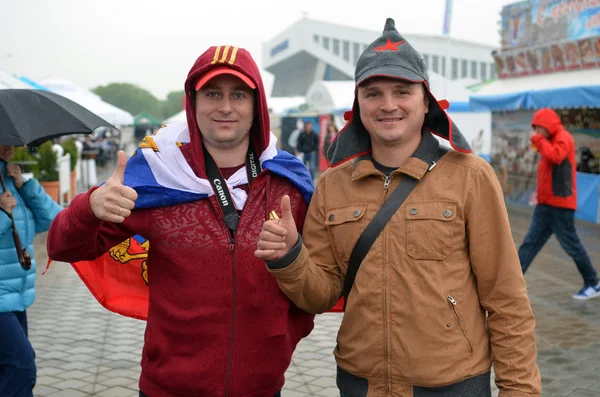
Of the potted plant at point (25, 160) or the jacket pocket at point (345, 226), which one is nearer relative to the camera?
the jacket pocket at point (345, 226)

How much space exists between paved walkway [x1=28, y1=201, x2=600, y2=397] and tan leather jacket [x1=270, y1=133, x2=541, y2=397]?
2466 millimetres

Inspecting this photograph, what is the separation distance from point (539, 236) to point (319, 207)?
217 inches

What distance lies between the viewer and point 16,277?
161 inches

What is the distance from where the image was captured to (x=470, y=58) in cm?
8106

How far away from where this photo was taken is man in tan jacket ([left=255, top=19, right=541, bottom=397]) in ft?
7.78

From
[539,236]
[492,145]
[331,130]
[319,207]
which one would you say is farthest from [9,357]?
[331,130]

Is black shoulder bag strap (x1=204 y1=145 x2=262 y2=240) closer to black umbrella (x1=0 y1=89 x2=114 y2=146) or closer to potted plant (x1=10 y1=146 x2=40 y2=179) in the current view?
black umbrella (x1=0 y1=89 x2=114 y2=146)

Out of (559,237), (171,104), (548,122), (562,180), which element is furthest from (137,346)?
(171,104)

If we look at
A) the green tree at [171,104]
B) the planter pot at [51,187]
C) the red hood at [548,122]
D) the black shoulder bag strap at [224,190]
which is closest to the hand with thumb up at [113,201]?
the black shoulder bag strap at [224,190]

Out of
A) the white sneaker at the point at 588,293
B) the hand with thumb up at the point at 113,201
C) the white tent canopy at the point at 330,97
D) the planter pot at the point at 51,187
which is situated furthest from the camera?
the white tent canopy at the point at 330,97

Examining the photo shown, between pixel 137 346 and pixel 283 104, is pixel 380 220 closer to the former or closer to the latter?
pixel 137 346

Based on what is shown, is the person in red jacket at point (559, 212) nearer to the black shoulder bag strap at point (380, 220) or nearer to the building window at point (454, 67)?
the black shoulder bag strap at point (380, 220)

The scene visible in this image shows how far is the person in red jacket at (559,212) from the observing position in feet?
23.8

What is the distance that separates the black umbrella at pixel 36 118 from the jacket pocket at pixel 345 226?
2.21m
